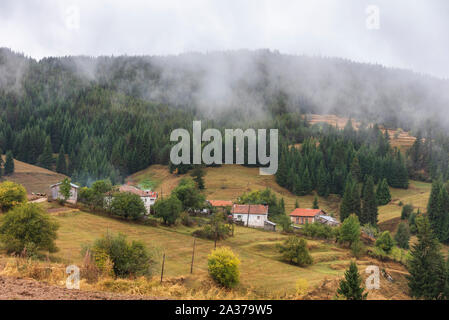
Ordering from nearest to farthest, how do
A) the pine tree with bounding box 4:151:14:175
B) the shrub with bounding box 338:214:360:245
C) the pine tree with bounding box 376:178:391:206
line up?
the shrub with bounding box 338:214:360:245 → the pine tree with bounding box 376:178:391:206 → the pine tree with bounding box 4:151:14:175

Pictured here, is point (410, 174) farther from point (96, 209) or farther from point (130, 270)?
point (130, 270)

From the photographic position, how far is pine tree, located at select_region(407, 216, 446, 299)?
44.6 metres

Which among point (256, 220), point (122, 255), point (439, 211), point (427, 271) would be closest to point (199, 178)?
point (256, 220)

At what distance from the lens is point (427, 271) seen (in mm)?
46531

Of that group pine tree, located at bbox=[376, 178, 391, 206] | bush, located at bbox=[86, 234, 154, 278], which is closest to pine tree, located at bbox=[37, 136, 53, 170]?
pine tree, located at bbox=[376, 178, 391, 206]

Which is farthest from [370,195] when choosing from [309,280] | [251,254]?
[309,280]

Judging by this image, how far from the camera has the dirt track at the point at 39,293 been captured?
9586mm

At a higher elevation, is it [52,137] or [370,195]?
[52,137]

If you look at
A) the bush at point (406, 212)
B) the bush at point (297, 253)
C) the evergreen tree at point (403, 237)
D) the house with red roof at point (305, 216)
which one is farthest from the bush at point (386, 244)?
the bush at point (406, 212)

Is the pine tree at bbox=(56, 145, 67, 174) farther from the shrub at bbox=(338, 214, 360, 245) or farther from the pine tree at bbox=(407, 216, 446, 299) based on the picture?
the pine tree at bbox=(407, 216, 446, 299)

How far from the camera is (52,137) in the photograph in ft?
527

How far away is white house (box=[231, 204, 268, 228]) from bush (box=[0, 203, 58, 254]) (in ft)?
159

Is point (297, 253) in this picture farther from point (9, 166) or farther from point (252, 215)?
point (9, 166)
